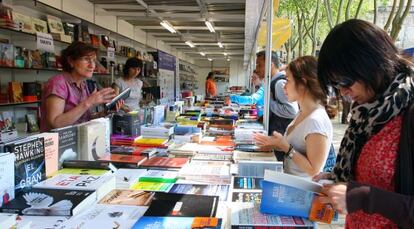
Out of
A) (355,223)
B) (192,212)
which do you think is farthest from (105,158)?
(355,223)

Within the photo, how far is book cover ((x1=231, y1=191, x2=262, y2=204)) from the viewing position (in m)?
1.30

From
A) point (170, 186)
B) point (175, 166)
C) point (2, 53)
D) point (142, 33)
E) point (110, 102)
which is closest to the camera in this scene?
point (170, 186)

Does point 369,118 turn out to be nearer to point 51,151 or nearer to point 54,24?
point 51,151

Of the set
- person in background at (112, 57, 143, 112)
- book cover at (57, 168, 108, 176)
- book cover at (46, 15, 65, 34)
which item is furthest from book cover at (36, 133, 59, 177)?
book cover at (46, 15, 65, 34)

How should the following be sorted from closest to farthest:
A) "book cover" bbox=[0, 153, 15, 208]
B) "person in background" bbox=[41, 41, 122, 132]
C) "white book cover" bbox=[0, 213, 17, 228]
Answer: "white book cover" bbox=[0, 213, 17, 228]
"book cover" bbox=[0, 153, 15, 208]
"person in background" bbox=[41, 41, 122, 132]

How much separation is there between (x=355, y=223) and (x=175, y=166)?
992mm

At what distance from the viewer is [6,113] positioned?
477 centimetres

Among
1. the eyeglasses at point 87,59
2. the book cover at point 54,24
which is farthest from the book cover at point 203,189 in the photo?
the book cover at point 54,24

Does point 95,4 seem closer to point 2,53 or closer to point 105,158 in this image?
point 2,53

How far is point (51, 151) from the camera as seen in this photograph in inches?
64.2

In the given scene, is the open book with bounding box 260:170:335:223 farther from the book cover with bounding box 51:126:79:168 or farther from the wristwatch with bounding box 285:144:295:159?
the book cover with bounding box 51:126:79:168

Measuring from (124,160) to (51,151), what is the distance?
0.40 m

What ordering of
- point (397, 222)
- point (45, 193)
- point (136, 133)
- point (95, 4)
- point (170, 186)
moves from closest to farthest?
point (397, 222), point (45, 193), point (170, 186), point (136, 133), point (95, 4)

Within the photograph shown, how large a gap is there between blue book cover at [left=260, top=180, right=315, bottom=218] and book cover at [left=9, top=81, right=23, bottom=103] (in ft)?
15.1
